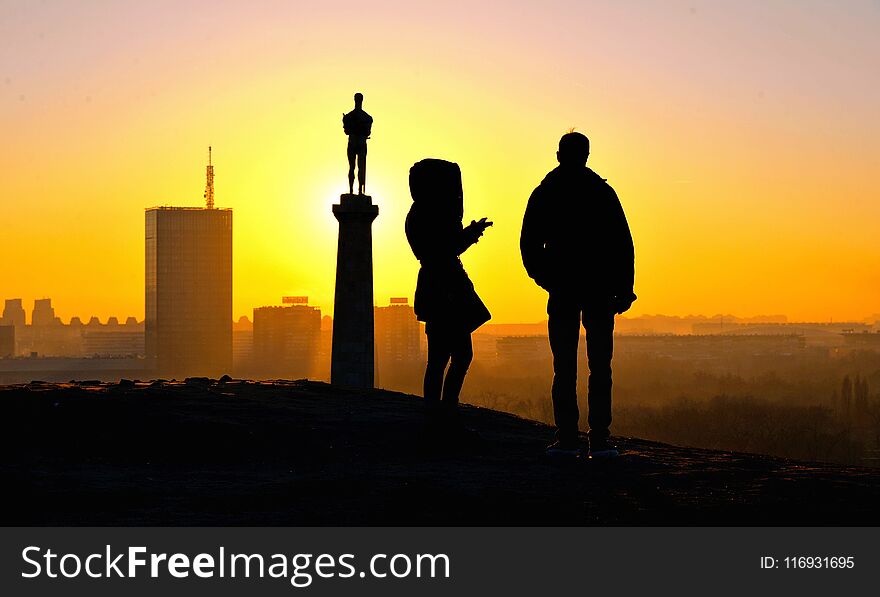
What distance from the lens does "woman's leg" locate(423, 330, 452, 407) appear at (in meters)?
12.0

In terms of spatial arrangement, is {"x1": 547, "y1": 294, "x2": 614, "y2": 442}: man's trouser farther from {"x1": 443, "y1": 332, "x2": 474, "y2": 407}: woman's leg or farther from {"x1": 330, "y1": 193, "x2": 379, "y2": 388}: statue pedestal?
{"x1": 330, "y1": 193, "x2": 379, "y2": 388}: statue pedestal

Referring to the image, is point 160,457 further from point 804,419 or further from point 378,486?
point 804,419

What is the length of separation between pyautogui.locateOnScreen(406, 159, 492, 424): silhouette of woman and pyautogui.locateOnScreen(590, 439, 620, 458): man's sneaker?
1.38 meters

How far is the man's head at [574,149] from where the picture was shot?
11219 mm

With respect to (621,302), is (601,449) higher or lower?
lower

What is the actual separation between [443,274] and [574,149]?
5.46 ft

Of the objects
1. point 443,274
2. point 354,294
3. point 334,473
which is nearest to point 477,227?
point 443,274

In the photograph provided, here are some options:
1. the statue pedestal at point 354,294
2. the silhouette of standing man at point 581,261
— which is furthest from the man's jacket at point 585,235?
the statue pedestal at point 354,294

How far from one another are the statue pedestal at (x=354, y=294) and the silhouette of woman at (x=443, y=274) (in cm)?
1618

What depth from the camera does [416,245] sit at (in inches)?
474

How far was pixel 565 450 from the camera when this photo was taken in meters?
11.5

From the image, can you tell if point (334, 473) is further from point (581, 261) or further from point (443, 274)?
point (581, 261)

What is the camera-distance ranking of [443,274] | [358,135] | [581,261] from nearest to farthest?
[581,261], [443,274], [358,135]

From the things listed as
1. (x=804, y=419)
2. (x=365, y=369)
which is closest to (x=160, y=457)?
(x=365, y=369)
